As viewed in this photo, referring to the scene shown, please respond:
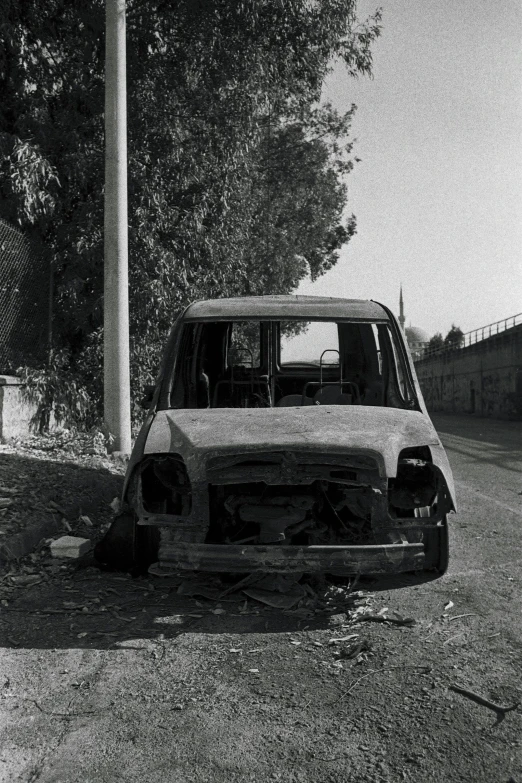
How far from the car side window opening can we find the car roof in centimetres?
9

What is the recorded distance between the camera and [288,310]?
570 centimetres

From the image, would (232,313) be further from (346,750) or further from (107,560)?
(346,750)

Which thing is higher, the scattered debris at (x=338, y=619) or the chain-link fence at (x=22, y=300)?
the chain-link fence at (x=22, y=300)

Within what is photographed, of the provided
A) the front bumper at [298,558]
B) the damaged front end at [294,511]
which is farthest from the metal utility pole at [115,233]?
the front bumper at [298,558]

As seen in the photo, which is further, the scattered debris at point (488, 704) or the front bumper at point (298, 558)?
the front bumper at point (298, 558)

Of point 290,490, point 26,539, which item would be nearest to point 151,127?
point 26,539

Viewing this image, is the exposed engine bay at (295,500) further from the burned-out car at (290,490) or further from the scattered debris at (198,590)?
the scattered debris at (198,590)

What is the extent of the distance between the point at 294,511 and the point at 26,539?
2.41 meters

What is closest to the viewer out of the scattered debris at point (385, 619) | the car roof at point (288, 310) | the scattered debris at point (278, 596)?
the scattered debris at point (385, 619)

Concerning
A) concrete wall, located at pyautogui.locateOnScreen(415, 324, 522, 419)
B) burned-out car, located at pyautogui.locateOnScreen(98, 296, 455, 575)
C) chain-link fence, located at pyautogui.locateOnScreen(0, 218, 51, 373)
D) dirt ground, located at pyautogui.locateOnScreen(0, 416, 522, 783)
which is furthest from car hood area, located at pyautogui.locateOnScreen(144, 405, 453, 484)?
concrete wall, located at pyautogui.locateOnScreen(415, 324, 522, 419)

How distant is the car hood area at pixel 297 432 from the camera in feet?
13.1

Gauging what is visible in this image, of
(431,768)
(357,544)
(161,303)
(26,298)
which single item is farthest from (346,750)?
(161,303)

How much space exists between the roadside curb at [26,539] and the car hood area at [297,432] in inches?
61.7

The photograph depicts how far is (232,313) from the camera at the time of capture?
5.64 meters
